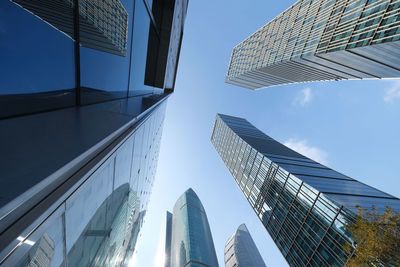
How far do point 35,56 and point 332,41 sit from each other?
152ft

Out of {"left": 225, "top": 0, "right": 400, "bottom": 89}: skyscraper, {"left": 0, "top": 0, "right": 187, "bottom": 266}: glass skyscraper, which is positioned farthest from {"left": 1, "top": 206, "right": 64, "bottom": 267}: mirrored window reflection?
{"left": 225, "top": 0, "right": 400, "bottom": 89}: skyscraper

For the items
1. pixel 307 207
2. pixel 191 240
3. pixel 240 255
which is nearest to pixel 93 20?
pixel 307 207

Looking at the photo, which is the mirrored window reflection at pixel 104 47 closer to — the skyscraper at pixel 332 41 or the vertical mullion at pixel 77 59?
the vertical mullion at pixel 77 59

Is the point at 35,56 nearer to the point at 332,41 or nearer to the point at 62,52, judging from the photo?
the point at 62,52

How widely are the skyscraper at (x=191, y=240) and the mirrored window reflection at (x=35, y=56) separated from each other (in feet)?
329

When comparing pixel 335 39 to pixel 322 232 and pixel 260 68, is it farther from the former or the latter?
pixel 322 232

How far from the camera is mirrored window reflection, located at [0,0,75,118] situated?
101 inches

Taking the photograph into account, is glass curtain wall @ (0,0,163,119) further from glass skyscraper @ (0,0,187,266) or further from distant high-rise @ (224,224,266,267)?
distant high-rise @ (224,224,266,267)

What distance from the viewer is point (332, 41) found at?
3538 cm

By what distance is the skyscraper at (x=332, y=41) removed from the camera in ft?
87.1

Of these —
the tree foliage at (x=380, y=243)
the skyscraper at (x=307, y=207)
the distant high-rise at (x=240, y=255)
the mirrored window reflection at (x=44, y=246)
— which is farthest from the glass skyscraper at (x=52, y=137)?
the distant high-rise at (x=240, y=255)

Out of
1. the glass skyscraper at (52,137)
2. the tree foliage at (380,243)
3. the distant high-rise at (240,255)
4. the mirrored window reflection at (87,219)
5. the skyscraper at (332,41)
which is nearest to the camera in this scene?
the glass skyscraper at (52,137)

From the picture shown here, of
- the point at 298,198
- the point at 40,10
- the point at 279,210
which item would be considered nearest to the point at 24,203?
the point at 40,10

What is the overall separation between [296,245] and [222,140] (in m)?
63.2
